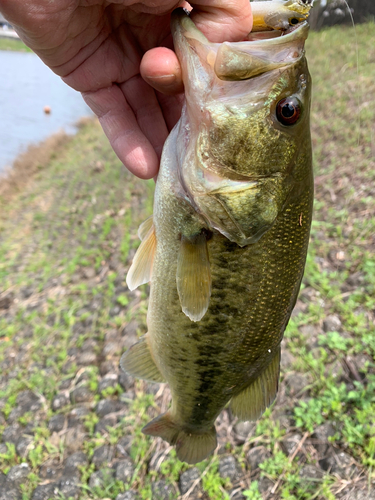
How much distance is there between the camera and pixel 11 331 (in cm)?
449

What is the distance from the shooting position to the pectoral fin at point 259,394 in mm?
1751

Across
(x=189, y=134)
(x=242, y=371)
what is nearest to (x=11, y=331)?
(x=242, y=371)

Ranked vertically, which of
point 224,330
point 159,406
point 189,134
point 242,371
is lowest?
point 159,406

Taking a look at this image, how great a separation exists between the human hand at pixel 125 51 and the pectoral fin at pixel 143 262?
0.42m

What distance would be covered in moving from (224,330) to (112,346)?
2.52 m

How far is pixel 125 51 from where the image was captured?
6.50 feet

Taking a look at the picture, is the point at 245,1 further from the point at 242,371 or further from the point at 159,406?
the point at 159,406

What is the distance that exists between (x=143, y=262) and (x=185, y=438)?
3.32ft

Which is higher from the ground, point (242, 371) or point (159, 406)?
point (242, 371)

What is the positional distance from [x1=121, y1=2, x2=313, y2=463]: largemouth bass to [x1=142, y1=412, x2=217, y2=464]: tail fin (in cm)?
25

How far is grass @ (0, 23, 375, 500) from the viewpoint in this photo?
2.69 meters

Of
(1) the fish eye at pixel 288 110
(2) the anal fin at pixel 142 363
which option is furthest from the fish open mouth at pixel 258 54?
(2) the anal fin at pixel 142 363

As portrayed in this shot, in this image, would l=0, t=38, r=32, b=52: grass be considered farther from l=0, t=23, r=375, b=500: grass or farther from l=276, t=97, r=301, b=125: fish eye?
l=276, t=97, r=301, b=125: fish eye

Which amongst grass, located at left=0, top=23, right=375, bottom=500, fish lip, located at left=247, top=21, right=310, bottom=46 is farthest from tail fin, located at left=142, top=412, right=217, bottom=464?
fish lip, located at left=247, top=21, right=310, bottom=46
